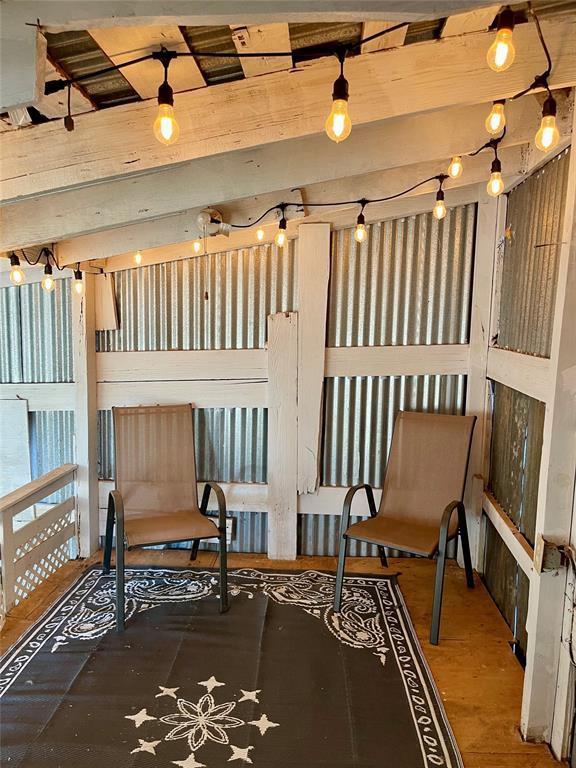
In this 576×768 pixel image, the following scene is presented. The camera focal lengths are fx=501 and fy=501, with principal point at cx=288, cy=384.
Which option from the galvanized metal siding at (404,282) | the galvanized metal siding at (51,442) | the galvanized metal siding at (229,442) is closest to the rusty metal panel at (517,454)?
the galvanized metal siding at (404,282)

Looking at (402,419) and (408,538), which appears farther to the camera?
(402,419)

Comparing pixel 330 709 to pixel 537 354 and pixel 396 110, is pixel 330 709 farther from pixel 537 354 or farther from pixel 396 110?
pixel 396 110

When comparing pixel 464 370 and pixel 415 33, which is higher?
pixel 415 33

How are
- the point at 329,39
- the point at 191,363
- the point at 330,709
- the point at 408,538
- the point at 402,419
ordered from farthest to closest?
the point at 191,363
the point at 402,419
the point at 408,538
the point at 330,709
the point at 329,39

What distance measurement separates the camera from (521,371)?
2.37 metres

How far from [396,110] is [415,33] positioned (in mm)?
236

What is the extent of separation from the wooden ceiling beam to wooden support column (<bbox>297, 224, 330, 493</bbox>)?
0.86 metres

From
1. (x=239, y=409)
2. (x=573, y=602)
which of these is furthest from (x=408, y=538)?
(x=239, y=409)

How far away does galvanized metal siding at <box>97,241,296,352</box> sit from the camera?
323 cm

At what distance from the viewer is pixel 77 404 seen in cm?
328

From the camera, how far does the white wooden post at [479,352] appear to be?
3.00m

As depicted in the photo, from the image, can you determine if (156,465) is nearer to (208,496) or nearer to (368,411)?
(208,496)

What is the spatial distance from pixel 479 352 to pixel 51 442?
2.87 metres

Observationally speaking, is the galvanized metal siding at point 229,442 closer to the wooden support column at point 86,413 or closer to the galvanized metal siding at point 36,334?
the wooden support column at point 86,413
